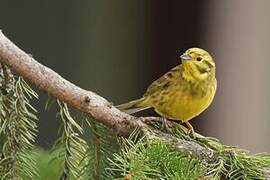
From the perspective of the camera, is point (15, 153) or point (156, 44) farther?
point (156, 44)

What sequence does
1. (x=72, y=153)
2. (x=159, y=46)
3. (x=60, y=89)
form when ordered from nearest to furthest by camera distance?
(x=60, y=89) < (x=72, y=153) < (x=159, y=46)

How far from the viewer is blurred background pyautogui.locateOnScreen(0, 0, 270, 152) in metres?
6.16

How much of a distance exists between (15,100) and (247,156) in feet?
2.06

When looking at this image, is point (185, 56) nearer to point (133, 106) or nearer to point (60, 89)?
point (133, 106)

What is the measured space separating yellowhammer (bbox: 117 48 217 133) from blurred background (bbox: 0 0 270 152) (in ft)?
10.1

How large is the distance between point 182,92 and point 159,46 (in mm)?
3454

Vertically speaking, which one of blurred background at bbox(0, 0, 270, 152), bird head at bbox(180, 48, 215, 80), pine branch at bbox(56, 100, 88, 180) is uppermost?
blurred background at bbox(0, 0, 270, 152)

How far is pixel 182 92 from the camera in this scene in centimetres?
296

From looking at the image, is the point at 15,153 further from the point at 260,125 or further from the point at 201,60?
the point at 260,125

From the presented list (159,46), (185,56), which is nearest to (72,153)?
(185,56)

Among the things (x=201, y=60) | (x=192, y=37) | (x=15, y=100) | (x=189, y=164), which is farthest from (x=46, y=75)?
(x=192, y=37)

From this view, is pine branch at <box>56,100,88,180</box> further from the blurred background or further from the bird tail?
the blurred background

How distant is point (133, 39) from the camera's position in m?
6.59

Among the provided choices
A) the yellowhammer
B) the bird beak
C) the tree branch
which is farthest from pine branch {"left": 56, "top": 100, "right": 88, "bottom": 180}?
the bird beak
